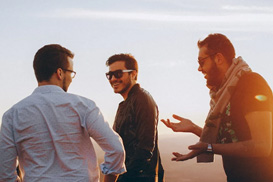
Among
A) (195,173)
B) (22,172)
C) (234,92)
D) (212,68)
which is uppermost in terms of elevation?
(212,68)

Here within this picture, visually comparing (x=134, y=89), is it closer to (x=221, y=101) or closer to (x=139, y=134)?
(x=139, y=134)

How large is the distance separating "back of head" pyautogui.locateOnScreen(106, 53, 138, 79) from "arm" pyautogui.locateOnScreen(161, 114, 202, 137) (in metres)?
1.92

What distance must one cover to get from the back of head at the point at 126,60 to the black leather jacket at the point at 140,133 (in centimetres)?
84

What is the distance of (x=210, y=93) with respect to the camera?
4203 mm

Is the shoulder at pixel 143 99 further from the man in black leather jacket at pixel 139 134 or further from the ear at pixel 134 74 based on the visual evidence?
the ear at pixel 134 74

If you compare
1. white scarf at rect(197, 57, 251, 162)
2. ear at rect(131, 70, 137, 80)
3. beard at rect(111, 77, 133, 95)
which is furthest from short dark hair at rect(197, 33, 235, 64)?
ear at rect(131, 70, 137, 80)

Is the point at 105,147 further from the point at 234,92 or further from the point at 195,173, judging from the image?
the point at 195,173

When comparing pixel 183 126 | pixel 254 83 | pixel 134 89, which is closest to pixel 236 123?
pixel 254 83

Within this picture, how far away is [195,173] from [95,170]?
61231 millimetres

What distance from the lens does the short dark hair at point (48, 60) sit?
310cm

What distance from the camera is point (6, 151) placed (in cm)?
291

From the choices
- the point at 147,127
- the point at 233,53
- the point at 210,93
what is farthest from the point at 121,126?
the point at 233,53

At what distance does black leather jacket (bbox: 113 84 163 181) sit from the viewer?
4.46 meters

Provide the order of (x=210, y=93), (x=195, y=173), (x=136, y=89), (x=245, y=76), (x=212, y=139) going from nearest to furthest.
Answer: (x=245, y=76)
(x=212, y=139)
(x=210, y=93)
(x=136, y=89)
(x=195, y=173)
